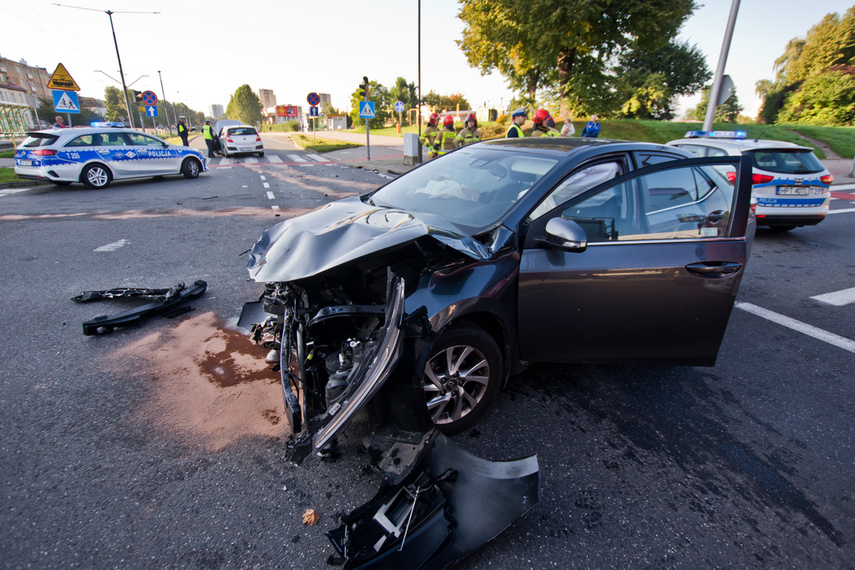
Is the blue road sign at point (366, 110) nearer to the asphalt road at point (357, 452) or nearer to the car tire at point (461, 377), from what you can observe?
the asphalt road at point (357, 452)

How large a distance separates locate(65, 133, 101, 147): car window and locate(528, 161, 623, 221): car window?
42.9 ft

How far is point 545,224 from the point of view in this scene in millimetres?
2674

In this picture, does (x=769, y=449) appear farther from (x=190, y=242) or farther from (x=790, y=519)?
(x=190, y=242)

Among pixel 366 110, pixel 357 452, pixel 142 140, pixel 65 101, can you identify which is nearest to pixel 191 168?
pixel 142 140

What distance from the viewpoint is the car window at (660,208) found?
2852 millimetres

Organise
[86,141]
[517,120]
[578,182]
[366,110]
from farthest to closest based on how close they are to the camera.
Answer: [366,110]
[86,141]
[517,120]
[578,182]

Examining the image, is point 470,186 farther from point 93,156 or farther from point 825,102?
point 825,102

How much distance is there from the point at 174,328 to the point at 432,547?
3301mm

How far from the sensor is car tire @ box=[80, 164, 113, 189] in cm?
1149

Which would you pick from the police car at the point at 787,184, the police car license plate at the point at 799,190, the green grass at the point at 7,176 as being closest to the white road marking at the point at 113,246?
the green grass at the point at 7,176

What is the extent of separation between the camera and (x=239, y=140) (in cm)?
2188

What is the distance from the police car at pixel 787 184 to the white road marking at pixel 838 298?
273 centimetres

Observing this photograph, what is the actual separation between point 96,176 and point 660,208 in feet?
45.4

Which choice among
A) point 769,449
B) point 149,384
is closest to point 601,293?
point 769,449
